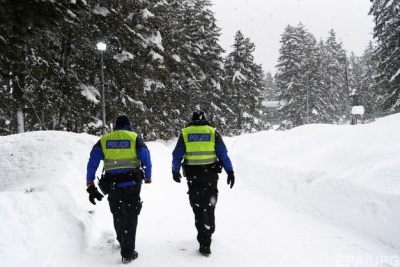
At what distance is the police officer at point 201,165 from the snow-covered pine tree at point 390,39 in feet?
63.4

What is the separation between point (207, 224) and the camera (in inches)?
182

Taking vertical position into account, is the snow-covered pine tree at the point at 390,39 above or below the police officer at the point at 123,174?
above

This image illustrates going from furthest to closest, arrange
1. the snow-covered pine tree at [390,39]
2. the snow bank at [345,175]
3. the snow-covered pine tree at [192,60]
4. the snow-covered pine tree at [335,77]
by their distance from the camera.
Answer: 1. the snow-covered pine tree at [335,77]
2. the snow-covered pine tree at [192,60]
3. the snow-covered pine tree at [390,39]
4. the snow bank at [345,175]

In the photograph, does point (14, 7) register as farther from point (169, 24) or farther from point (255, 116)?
point (255, 116)

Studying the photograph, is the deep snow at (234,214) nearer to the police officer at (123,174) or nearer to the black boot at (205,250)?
the black boot at (205,250)

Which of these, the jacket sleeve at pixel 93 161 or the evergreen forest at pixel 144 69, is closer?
the jacket sleeve at pixel 93 161

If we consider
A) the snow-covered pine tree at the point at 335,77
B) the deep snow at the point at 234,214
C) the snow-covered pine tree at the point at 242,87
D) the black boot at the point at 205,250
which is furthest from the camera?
the snow-covered pine tree at the point at 335,77

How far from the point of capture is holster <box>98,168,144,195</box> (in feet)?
14.2

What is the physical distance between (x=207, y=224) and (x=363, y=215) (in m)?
2.90

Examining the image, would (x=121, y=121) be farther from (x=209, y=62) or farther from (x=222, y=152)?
(x=209, y=62)

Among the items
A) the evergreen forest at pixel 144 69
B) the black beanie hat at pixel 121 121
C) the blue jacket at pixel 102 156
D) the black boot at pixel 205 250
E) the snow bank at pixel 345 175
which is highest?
the evergreen forest at pixel 144 69

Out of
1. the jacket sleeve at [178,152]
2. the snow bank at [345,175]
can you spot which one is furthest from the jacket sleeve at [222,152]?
the snow bank at [345,175]

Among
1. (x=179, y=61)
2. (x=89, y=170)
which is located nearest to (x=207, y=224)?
(x=89, y=170)

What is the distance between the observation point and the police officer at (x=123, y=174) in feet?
14.2
